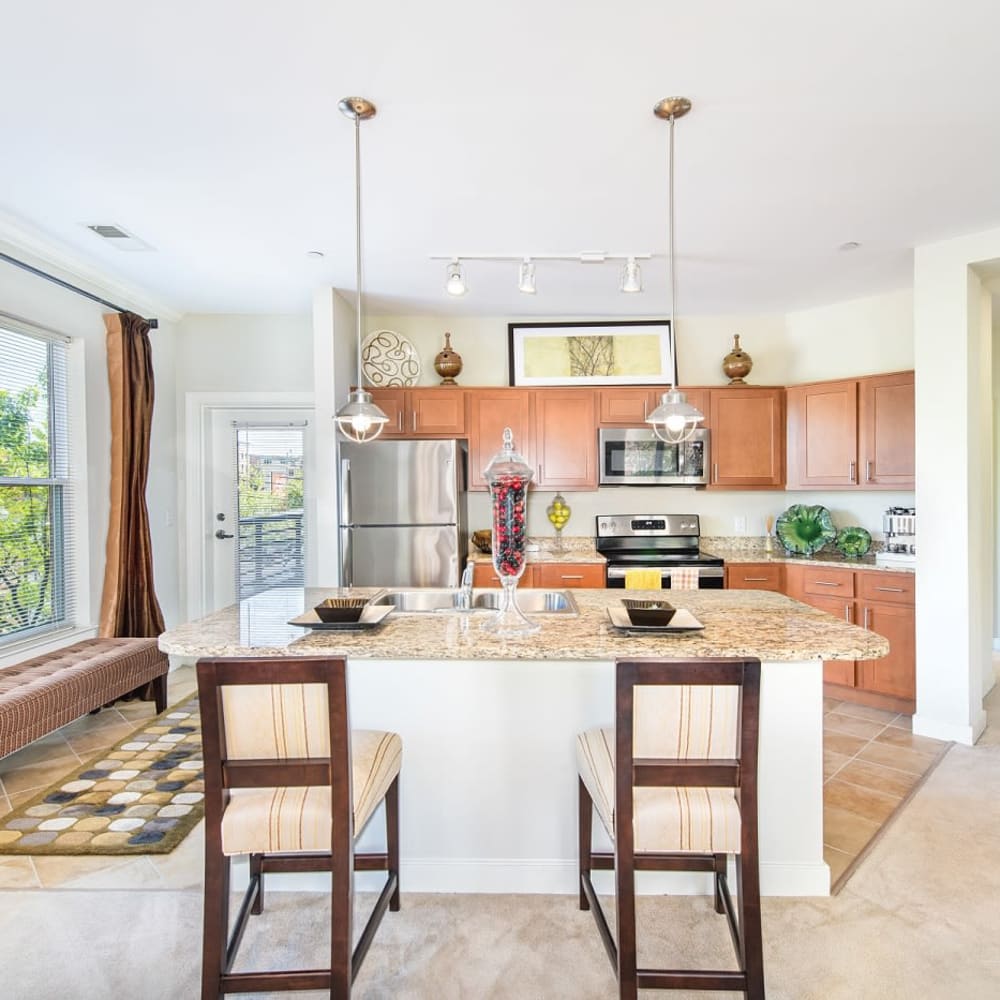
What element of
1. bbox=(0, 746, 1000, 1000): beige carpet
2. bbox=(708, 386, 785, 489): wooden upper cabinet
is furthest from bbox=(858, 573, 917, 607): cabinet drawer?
bbox=(0, 746, 1000, 1000): beige carpet

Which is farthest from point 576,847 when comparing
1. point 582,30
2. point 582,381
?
point 582,381

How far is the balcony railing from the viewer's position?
461 cm

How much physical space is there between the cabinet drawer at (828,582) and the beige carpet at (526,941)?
1.84 m

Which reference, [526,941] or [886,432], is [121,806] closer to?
[526,941]

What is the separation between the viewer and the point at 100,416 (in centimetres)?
371

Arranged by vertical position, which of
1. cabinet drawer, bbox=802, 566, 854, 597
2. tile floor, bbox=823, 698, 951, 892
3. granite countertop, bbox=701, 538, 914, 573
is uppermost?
granite countertop, bbox=701, 538, 914, 573

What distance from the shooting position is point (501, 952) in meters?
1.72

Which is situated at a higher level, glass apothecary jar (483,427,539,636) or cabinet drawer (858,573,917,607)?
glass apothecary jar (483,427,539,636)

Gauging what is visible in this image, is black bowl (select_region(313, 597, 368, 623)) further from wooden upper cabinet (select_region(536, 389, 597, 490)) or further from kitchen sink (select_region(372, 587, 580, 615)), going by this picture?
wooden upper cabinet (select_region(536, 389, 597, 490))

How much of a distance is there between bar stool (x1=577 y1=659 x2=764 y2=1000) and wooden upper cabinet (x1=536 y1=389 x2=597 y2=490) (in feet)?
10.1

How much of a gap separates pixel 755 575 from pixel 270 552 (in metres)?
3.46

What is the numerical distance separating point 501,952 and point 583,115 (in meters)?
2.62

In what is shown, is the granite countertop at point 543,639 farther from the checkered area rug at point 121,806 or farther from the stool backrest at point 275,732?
the checkered area rug at point 121,806

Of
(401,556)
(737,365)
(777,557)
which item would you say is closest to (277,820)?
(401,556)
